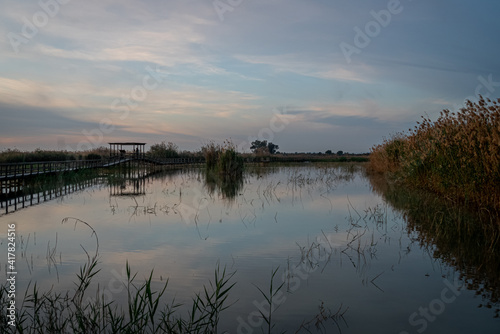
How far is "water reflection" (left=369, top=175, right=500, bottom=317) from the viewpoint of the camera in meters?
4.49

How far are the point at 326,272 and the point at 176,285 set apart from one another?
5.84 feet

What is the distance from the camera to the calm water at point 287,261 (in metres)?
3.71

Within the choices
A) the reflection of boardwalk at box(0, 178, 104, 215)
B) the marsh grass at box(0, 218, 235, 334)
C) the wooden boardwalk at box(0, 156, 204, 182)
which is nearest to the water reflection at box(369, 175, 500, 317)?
the marsh grass at box(0, 218, 235, 334)

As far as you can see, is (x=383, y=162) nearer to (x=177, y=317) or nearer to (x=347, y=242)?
(x=347, y=242)

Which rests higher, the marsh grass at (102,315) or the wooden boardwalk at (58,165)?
the wooden boardwalk at (58,165)

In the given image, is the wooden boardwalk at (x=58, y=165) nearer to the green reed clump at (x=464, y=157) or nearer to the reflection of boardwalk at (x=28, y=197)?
the reflection of boardwalk at (x=28, y=197)

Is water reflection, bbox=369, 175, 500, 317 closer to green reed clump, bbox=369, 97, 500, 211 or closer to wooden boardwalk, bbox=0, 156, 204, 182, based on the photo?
green reed clump, bbox=369, 97, 500, 211

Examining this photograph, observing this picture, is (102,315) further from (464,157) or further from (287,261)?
(464,157)

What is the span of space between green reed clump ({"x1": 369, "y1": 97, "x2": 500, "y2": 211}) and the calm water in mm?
1577

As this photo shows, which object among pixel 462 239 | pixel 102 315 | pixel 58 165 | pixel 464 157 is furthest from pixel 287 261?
pixel 58 165

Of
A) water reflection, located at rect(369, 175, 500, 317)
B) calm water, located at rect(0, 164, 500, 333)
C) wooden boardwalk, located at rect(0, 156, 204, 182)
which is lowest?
calm water, located at rect(0, 164, 500, 333)

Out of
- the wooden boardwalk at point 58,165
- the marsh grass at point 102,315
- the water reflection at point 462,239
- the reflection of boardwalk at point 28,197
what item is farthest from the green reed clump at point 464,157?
the wooden boardwalk at point 58,165

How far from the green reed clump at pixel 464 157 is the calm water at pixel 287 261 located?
158 cm

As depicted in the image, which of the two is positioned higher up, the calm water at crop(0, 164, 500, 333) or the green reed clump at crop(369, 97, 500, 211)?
the green reed clump at crop(369, 97, 500, 211)
